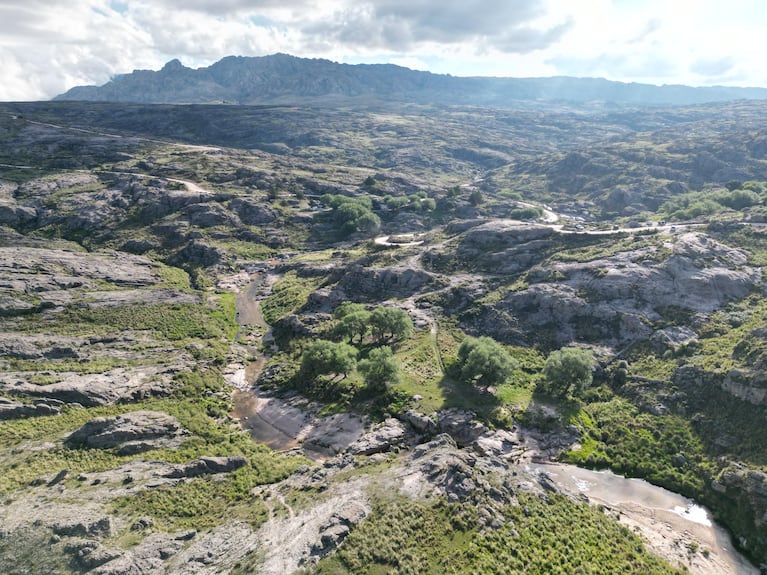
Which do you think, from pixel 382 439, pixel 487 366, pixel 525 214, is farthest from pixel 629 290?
pixel 525 214

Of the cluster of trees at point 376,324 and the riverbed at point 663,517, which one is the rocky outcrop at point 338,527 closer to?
the riverbed at point 663,517

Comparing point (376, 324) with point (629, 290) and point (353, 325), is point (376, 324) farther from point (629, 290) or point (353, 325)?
point (629, 290)

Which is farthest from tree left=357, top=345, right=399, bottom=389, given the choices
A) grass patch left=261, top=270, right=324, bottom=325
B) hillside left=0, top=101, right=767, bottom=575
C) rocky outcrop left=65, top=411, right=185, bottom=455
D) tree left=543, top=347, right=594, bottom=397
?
grass patch left=261, top=270, right=324, bottom=325

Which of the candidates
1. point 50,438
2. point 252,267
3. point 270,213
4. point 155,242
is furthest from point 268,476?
point 270,213

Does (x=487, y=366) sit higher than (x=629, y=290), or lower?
lower

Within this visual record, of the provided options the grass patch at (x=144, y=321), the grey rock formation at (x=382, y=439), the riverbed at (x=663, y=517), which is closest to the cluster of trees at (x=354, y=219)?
the grass patch at (x=144, y=321)

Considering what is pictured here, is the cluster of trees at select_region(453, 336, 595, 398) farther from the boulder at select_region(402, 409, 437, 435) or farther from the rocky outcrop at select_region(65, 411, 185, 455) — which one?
the rocky outcrop at select_region(65, 411, 185, 455)
